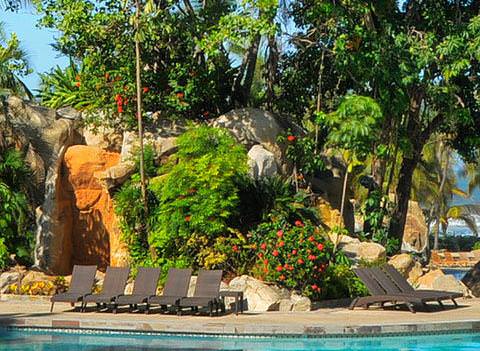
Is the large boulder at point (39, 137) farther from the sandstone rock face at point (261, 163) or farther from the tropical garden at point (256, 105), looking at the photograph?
the sandstone rock face at point (261, 163)

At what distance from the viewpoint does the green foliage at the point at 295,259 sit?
18.5m

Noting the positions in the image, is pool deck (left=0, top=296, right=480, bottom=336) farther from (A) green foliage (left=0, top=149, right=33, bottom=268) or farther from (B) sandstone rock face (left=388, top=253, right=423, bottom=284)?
(A) green foliage (left=0, top=149, right=33, bottom=268)

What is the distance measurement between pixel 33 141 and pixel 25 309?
824cm

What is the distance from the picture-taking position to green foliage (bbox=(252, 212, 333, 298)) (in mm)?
18516

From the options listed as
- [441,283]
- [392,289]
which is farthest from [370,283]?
[441,283]

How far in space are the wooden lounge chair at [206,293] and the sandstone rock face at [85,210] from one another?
7.54 m

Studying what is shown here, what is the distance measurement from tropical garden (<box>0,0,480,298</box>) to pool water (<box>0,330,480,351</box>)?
4024 mm

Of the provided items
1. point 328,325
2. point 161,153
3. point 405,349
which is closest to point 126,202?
point 161,153

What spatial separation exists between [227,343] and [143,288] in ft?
12.1

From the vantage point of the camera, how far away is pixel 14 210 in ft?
74.3

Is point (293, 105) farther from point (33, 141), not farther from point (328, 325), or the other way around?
point (328, 325)

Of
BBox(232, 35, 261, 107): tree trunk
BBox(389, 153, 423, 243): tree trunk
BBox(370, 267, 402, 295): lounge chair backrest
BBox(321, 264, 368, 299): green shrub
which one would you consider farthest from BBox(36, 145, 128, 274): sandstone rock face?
BBox(370, 267, 402, 295): lounge chair backrest

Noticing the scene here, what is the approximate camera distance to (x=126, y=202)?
72.0ft

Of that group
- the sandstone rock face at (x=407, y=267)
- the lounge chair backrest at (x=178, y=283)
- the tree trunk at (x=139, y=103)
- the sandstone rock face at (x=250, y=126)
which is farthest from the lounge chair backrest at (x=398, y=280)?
the sandstone rock face at (x=250, y=126)
